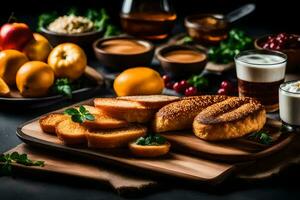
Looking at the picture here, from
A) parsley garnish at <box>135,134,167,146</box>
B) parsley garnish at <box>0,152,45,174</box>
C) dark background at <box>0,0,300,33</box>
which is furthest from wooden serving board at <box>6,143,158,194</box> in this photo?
dark background at <box>0,0,300,33</box>

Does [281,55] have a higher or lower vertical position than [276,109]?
higher

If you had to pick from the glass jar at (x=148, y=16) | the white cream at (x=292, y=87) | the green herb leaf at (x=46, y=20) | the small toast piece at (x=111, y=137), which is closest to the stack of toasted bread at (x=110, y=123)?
the small toast piece at (x=111, y=137)

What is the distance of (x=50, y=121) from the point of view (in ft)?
9.83

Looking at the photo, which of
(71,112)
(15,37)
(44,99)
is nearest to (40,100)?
(44,99)

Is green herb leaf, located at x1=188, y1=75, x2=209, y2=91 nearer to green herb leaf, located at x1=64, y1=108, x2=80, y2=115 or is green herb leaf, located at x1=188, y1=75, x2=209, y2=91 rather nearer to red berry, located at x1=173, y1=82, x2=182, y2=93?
red berry, located at x1=173, y1=82, x2=182, y2=93

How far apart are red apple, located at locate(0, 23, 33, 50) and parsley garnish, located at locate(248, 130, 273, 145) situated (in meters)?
1.48

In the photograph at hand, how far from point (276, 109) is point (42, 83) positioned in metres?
1.16

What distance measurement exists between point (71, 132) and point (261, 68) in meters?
0.98

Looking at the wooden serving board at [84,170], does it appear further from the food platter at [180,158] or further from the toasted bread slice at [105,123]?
the toasted bread slice at [105,123]

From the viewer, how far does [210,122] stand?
279 centimetres

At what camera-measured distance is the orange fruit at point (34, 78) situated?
342 centimetres

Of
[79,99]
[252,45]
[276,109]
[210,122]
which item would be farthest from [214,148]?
[252,45]

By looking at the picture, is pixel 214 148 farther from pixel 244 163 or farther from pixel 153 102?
pixel 153 102

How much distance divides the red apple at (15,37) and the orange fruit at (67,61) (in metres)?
0.21
